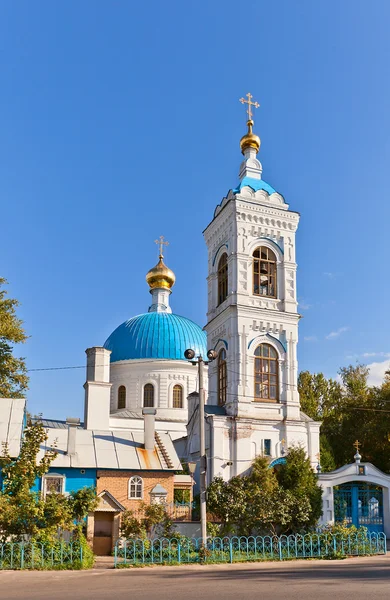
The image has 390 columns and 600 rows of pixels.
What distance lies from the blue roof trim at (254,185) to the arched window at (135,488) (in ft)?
42.1

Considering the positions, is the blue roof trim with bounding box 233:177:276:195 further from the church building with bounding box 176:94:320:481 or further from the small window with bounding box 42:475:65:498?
the small window with bounding box 42:475:65:498

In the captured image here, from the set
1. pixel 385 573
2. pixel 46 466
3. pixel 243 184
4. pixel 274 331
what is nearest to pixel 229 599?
Result: pixel 385 573

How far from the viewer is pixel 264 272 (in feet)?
98.1

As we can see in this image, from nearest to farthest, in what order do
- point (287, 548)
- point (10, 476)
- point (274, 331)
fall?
point (10, 476)
point (287, 548)
point (274, 331)

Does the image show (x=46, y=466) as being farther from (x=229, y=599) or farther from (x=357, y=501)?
(x=357, y=501)

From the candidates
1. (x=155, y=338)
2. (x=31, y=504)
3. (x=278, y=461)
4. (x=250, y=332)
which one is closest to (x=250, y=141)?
(x=250, y=332)

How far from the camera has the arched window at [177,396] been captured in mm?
38125

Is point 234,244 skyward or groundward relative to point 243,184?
groundward

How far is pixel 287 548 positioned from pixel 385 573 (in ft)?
14.7

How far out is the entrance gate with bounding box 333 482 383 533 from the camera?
2572cm

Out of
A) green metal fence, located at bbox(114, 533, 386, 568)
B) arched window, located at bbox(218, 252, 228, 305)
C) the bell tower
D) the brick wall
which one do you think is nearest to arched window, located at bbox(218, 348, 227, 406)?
the bell tower

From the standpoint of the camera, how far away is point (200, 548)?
18609mm

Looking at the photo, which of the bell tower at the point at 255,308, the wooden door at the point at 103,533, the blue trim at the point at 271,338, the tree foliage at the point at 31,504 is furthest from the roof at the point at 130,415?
Answer: the tree foliage at the point at 31,504

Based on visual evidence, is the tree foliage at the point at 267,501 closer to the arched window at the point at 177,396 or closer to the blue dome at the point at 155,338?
the arched window at the point at 177,396
